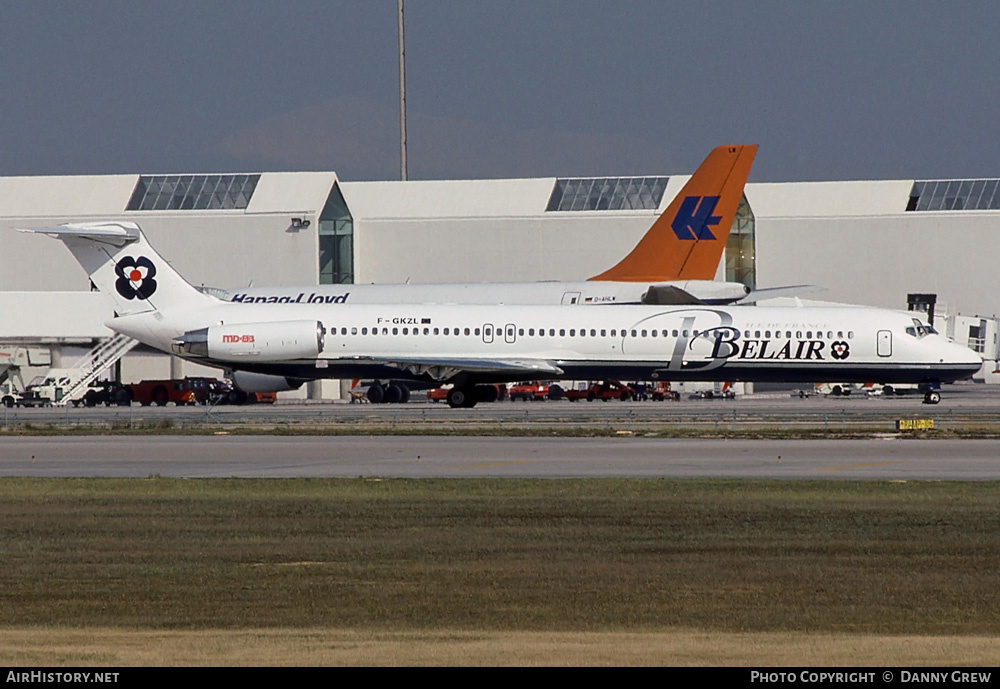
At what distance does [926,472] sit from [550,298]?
3162 cm

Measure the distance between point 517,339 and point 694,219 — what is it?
14.8 meters

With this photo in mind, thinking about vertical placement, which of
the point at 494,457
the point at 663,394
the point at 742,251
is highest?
the point at 742,251

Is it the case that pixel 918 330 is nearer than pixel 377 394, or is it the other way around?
pixel 918 330

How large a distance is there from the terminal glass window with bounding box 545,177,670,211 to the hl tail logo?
28.0m

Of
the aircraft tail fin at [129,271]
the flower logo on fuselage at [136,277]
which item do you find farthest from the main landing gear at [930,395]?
the flower logo on fuselage at [136,277]

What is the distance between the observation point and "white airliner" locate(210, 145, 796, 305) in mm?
59375

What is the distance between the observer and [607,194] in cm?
9150

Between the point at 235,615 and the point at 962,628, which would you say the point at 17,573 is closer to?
the point at 235,615

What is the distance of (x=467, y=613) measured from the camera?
13906 mm

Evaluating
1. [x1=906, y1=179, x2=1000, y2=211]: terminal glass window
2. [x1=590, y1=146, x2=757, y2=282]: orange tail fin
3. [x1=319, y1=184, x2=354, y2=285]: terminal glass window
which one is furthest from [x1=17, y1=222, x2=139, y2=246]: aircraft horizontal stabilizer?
[x1=906, y1=179, x2=1000, y2=211]: terminal glass window

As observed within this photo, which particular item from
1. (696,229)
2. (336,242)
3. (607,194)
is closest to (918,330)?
(696,229)

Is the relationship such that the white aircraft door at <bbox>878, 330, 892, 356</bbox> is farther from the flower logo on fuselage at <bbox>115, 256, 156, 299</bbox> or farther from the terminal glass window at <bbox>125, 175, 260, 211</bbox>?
the terminal glass window at <bbox>125, 175, 260, 211</bbox>

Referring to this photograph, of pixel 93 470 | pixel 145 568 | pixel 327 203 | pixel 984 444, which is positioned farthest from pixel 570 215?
pixel 145 568

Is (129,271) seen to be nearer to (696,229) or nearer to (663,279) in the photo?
(663,279)
